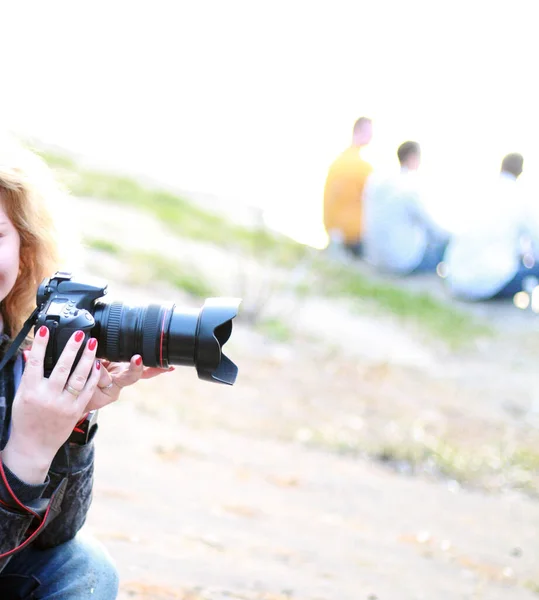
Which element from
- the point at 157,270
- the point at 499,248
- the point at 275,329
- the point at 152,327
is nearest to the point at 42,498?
the point at 152,327

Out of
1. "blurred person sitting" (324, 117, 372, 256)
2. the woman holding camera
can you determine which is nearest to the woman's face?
the woman holding camera

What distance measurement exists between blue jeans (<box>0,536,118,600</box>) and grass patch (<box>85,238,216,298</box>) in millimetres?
6171

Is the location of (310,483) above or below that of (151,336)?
below

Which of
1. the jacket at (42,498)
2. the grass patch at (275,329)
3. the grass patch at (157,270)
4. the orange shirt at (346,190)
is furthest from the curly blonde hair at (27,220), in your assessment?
the orange shirt at (346,190)

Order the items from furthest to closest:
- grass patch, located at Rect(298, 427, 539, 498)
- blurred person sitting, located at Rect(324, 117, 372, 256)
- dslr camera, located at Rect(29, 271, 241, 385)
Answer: blurred person sitting, located at Rect(324, 117, 372, 256)
grass patch, located at Rect(298, 427, 539, 498)
dslr camera, located at Rect(29, 271, 241, 385)

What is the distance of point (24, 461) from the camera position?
137cm

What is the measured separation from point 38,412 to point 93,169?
11372 millimetres

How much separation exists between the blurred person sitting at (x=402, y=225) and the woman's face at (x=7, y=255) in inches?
325

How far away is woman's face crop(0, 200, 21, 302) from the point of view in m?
1.54

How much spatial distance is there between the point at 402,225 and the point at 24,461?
8888 millimetres

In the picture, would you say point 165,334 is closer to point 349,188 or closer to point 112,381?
point 112,381

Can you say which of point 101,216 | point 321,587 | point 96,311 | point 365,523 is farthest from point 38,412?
point 101,216

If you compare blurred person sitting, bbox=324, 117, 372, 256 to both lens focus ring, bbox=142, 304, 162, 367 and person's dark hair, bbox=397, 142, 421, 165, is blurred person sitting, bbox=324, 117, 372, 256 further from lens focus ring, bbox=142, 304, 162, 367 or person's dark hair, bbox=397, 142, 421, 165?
lens focus ring, bbox=142, 304, 162, 367

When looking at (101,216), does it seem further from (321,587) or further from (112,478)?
(321,587)
